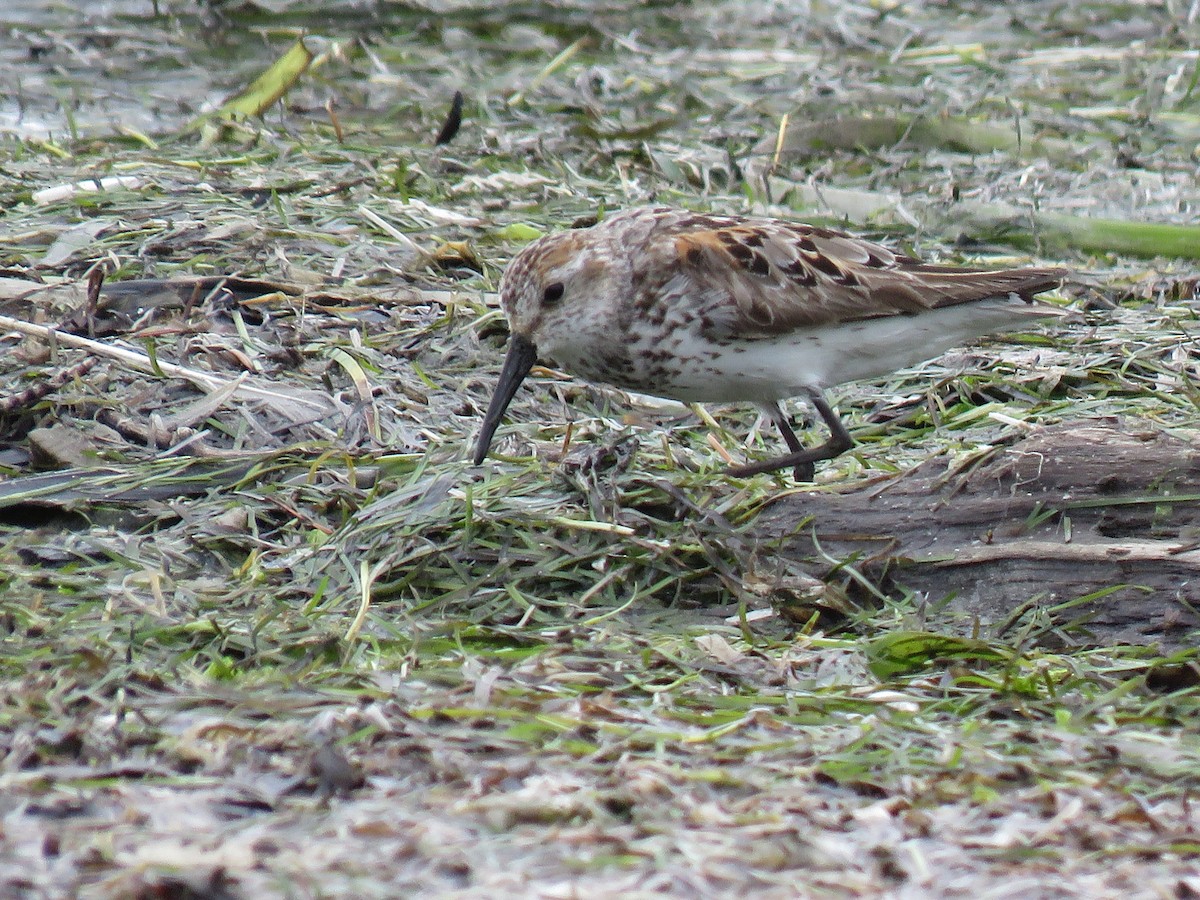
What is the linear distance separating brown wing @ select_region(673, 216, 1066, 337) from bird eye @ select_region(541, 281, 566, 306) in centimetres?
45

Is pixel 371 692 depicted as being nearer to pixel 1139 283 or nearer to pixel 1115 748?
pixel 1115 748

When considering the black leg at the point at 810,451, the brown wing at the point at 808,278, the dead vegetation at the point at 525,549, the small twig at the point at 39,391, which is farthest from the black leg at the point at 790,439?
the small twig at the point at 39,391

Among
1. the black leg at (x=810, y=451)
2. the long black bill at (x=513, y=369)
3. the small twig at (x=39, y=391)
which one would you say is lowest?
the small twig at (x=39, y=391)

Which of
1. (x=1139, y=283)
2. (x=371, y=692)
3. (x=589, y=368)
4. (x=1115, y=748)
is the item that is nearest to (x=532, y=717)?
(x=371, y=692)

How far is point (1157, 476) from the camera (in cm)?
589

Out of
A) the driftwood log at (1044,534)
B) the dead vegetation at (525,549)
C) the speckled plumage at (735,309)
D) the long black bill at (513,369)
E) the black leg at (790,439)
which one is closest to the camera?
the dead vegetation at (525,549)

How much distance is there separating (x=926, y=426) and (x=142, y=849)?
14.5ft

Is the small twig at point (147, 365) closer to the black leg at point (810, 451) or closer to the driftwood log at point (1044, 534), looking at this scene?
the black leg at point (810, 451)

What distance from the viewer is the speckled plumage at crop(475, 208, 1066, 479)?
21.2ft

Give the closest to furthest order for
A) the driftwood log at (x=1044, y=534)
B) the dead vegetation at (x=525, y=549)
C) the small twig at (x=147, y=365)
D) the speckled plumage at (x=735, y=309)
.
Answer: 1. the dead vegetation at (x=525, y=549)
2. the driftwood log at (x=1044, y=534)
3. the speckled plumage at (x=735, y=309)
4. the small twig at (x=147, y=365)

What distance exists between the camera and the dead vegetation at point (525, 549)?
4234mm

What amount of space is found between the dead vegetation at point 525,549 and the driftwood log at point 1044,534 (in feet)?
0.05

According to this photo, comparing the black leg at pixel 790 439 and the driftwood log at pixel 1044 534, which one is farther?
the black leg at pixel 790 439

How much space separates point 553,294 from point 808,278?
982mm
